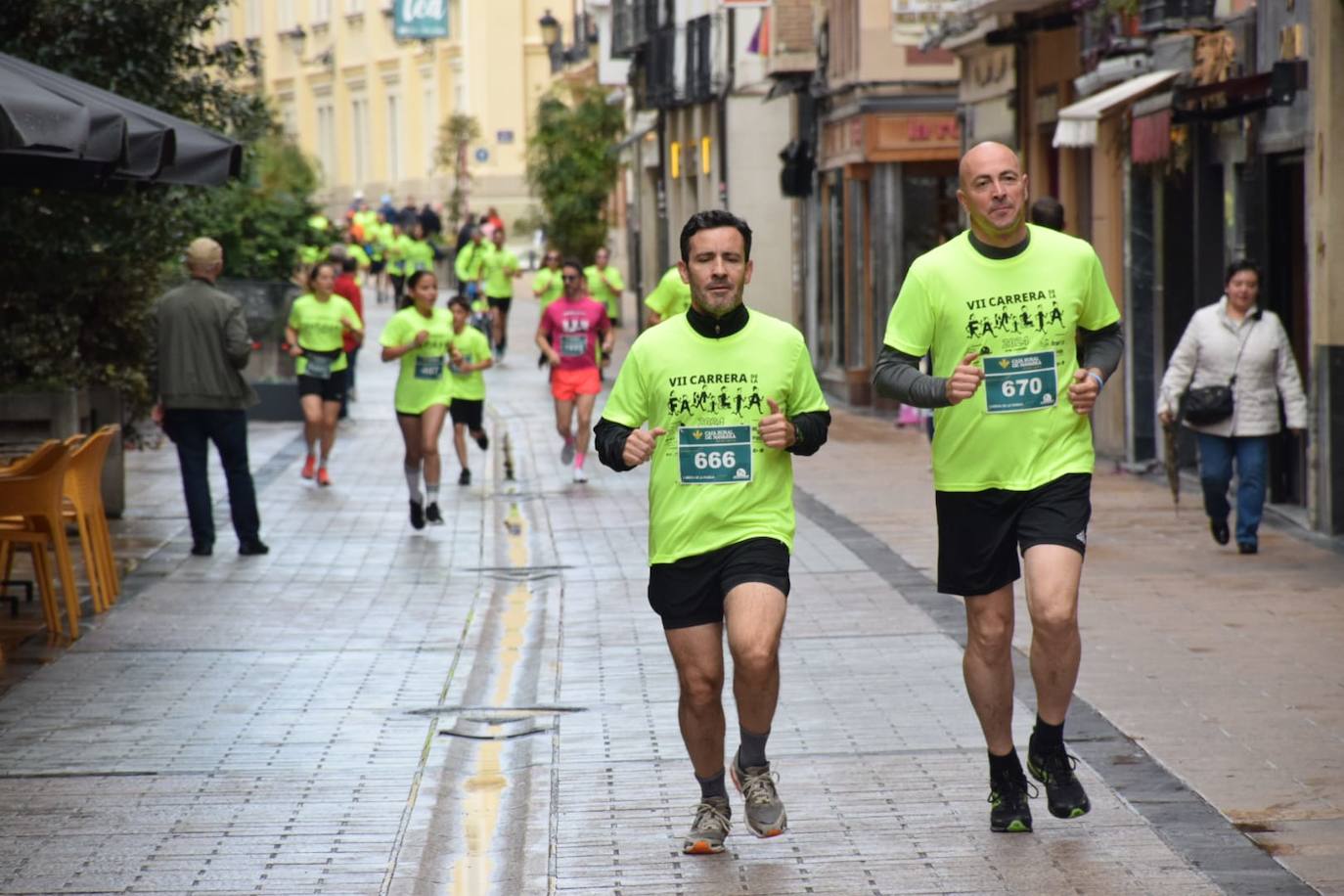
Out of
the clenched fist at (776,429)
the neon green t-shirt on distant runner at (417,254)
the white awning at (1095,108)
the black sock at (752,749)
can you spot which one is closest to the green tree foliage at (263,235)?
the white awning at (1095,108)

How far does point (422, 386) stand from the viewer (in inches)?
658

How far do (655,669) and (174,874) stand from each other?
3668mm

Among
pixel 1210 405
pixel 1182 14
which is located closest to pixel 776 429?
pixel 1210 405

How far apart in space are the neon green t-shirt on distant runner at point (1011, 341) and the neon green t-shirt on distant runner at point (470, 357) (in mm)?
10674

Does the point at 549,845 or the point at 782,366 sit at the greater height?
the point at 782,366

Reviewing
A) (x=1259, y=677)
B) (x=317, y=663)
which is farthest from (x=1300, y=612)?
(x=317, y=663)

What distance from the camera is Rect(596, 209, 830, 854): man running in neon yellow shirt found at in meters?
6.54

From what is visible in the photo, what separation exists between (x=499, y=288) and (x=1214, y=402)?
2469 cm

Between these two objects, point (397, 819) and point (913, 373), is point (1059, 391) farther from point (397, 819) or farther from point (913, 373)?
point (397, 819)

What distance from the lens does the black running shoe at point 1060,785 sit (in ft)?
22.6

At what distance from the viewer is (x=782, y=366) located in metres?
6.61

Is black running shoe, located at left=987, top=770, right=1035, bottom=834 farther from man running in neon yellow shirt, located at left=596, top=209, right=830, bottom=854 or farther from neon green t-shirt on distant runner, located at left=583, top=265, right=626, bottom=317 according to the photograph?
neon green t-shirt on distant runner, located at left=583, top=265, right=626, bottom=317

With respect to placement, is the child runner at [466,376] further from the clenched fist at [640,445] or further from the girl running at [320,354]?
the clenched fist at [640,445]

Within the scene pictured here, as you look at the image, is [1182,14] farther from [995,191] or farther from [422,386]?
[995,191]
